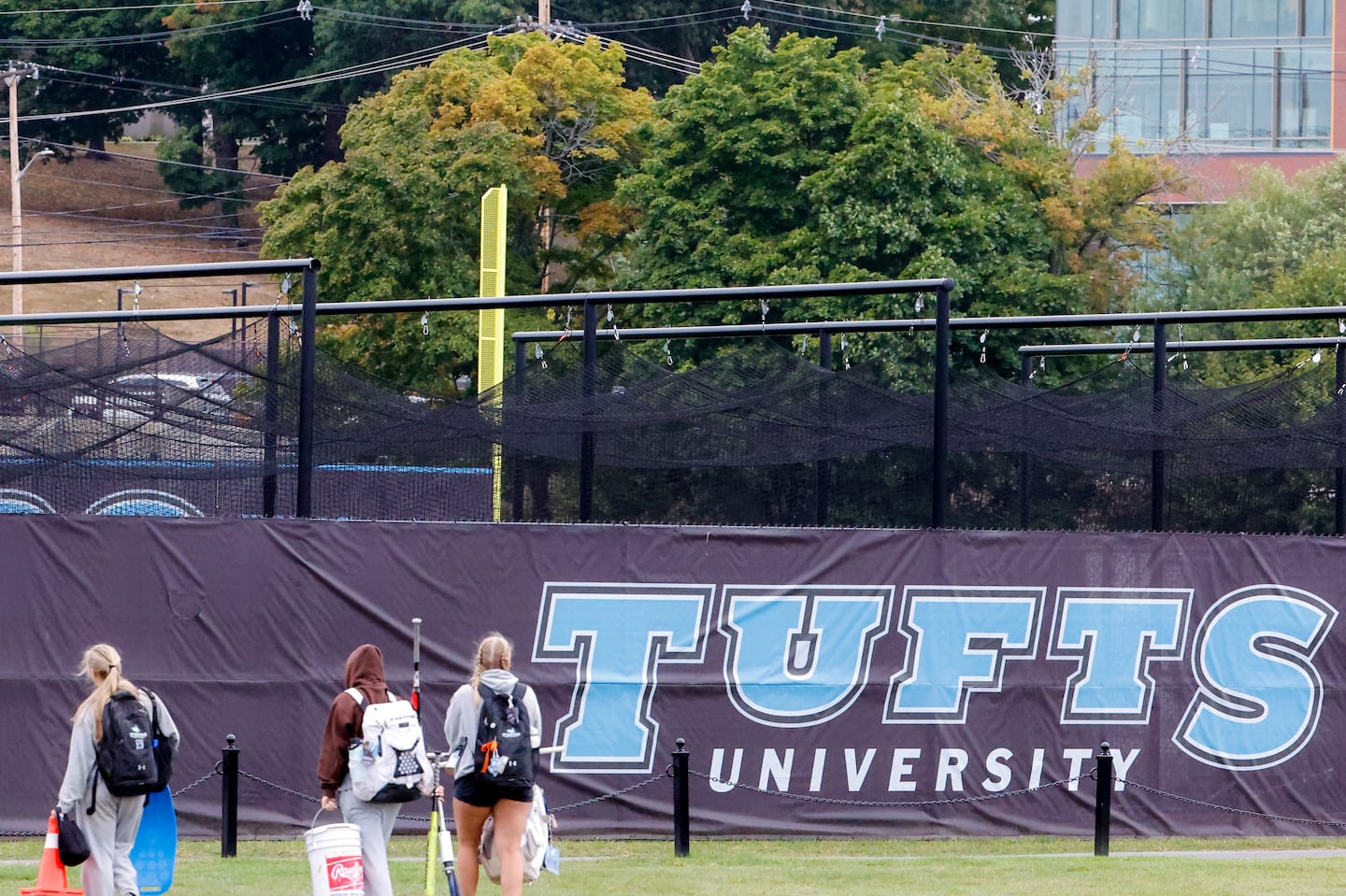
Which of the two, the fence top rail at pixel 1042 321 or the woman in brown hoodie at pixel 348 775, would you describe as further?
the fence top rail at pixel 1042 321

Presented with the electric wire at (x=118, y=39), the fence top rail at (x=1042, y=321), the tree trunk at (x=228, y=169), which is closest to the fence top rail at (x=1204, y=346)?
the fence top rail at (x=1042, y=321)

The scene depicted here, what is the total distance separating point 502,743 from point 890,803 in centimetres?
430

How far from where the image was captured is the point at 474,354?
39.4 meters

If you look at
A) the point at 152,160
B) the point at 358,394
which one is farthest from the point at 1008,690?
the point at 152,160

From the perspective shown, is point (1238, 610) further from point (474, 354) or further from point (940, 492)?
point (474, 354)

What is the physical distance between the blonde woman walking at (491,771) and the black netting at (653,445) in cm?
326

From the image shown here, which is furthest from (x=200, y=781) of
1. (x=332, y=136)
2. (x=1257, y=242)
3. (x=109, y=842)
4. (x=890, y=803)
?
(x=332, y=136)

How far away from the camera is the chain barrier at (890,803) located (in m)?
11.9

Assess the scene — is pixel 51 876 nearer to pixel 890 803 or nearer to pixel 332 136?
pixel 890 803

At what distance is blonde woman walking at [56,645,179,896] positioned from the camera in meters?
8.32

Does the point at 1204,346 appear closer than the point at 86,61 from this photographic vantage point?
Yes

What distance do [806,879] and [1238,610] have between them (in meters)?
4.32

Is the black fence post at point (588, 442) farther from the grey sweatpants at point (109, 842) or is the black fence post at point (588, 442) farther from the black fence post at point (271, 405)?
the grey sweatpants at point (109, 842)

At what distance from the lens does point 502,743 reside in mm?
8672
